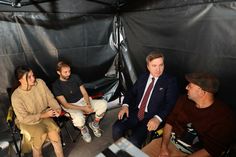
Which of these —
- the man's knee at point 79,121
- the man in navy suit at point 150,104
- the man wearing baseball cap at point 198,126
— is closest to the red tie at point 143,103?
the man in navy suit at point 150,104

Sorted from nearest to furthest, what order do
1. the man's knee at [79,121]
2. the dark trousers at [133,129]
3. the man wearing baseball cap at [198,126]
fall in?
the man wearing baseball cap at [198,126] → the dark trousers at [133,129] → the man's knee at [79,121]

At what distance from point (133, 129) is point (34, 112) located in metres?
1.23

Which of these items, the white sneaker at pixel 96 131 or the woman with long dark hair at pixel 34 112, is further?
the white sneaker at pixel 96 131

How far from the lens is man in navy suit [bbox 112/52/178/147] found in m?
2.14

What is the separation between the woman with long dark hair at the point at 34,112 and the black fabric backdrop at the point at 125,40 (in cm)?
63

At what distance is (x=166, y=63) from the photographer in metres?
2.93

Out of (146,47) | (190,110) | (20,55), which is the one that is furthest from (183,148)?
(20,55)

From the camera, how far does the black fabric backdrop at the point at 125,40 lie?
7.37 ft

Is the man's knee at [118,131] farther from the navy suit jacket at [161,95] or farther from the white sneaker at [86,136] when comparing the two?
the white sneaker at [86,136]

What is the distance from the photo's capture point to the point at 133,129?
2.26 m

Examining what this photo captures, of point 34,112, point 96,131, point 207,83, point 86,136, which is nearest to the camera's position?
point 207,83

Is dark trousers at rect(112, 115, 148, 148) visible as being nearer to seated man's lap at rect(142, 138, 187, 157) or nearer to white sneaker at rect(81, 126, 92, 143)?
seated man's lap at rect(142, 138, 187, 157)

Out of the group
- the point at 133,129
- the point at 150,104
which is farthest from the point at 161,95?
the point at 133,129

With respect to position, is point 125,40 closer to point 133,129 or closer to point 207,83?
point 133,129
